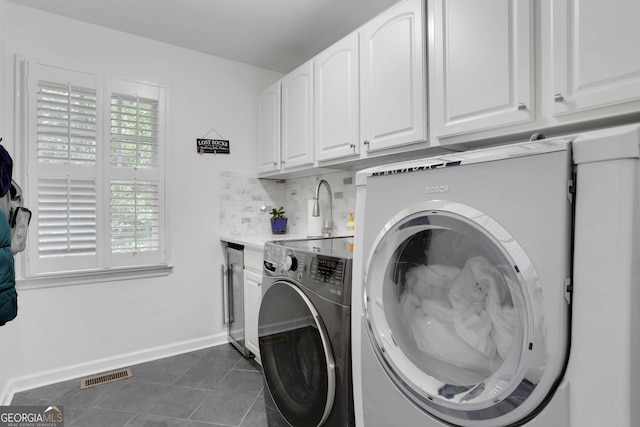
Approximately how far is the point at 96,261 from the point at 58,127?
954mm

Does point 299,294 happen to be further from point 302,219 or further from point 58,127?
point 58,127

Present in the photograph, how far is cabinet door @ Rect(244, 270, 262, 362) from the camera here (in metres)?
2.27

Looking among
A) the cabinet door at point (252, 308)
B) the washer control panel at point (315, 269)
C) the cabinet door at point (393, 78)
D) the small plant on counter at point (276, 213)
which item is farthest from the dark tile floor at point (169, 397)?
the cabinet door at point (393, 78)

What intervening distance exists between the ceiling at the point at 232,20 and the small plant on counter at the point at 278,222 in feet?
4.63

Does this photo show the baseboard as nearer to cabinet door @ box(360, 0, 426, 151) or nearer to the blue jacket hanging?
the blue jacket hanging

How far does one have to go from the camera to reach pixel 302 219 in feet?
10.1

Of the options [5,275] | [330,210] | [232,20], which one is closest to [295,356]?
[5,275]

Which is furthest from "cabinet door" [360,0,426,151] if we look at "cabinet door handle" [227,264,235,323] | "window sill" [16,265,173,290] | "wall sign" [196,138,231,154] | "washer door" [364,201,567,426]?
"window sill" [16,265,173,290]

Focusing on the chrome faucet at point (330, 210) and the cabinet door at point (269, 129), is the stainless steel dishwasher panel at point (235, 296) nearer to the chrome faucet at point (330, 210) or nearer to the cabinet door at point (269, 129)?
the chrome faucet at point (330, 210)

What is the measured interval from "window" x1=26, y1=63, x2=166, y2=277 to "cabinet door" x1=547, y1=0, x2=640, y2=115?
256 centimetres

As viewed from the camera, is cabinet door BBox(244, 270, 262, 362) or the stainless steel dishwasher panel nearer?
cabinet door BBox(244, 270, 262, 362)

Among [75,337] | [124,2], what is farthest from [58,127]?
[75,337]

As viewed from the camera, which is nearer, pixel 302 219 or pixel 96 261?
pixel 96 261

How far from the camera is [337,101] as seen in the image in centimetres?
209
